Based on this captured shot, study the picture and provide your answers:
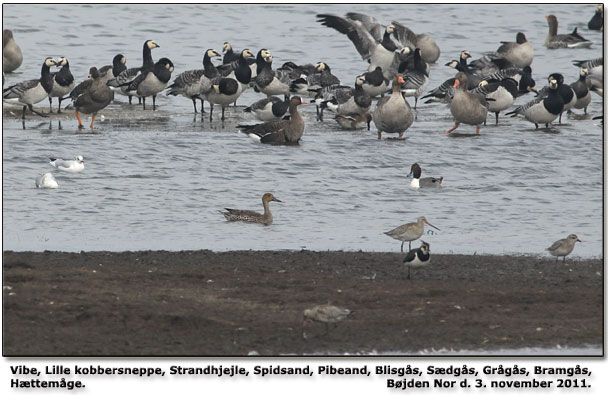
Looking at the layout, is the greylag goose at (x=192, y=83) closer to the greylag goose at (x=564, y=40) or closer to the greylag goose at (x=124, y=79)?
the greylag goose at (x=124, y=79)

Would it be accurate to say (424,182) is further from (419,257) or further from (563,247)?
(419,257)

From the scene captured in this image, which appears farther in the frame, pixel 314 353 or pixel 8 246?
pixel 8 246

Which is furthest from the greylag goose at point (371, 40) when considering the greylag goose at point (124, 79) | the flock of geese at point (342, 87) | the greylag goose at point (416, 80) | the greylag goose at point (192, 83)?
the greylag goose at point (124, 79)

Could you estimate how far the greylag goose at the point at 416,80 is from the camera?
25172mm

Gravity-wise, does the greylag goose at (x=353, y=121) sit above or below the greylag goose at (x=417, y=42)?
below

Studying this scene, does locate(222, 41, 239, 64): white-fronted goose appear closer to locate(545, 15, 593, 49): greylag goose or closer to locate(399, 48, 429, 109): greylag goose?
locate(399, 48, 429, 109): greylag goose

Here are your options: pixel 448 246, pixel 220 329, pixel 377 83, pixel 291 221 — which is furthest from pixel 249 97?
pixel 220 329

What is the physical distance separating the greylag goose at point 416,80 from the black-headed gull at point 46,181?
11021mm

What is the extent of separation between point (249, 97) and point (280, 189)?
35.4ft

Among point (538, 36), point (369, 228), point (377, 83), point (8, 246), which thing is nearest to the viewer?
point (8, 246)

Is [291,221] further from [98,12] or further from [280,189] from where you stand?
[98,12]

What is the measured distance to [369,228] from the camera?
45.8ft

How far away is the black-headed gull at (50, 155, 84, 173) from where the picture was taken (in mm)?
16547

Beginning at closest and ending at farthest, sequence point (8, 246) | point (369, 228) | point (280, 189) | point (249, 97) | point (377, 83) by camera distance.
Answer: point (8, 246), point (369, 228), point (280, 189), point (377, 83), point (249, 97)
